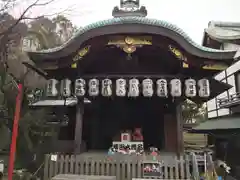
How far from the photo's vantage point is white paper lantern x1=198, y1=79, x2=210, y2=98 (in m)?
7.07

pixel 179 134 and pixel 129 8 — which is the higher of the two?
pixel 129 8

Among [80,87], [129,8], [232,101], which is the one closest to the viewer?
[80,87]

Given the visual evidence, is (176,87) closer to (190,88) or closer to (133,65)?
(190,88)

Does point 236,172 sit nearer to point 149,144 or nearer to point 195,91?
point 149,144

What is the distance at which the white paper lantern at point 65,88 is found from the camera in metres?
7.19

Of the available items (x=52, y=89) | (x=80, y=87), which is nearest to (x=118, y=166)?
(x=80, y=87)

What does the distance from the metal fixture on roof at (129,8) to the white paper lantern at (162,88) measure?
2654 mm

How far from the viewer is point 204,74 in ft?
25.1

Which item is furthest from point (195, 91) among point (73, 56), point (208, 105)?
point (208, 105)

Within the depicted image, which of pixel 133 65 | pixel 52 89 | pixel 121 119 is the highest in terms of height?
pixel 133 65

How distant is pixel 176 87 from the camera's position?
7.05 meters

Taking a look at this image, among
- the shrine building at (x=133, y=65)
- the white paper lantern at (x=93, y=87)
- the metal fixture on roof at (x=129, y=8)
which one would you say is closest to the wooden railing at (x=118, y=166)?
the shrine building at (x=133, y=65)

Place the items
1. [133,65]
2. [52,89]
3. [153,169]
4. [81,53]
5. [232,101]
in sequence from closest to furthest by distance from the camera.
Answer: [153,169] → [81,53] → [52,89] → [133,65] → [232,101]

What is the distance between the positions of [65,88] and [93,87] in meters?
0.94
